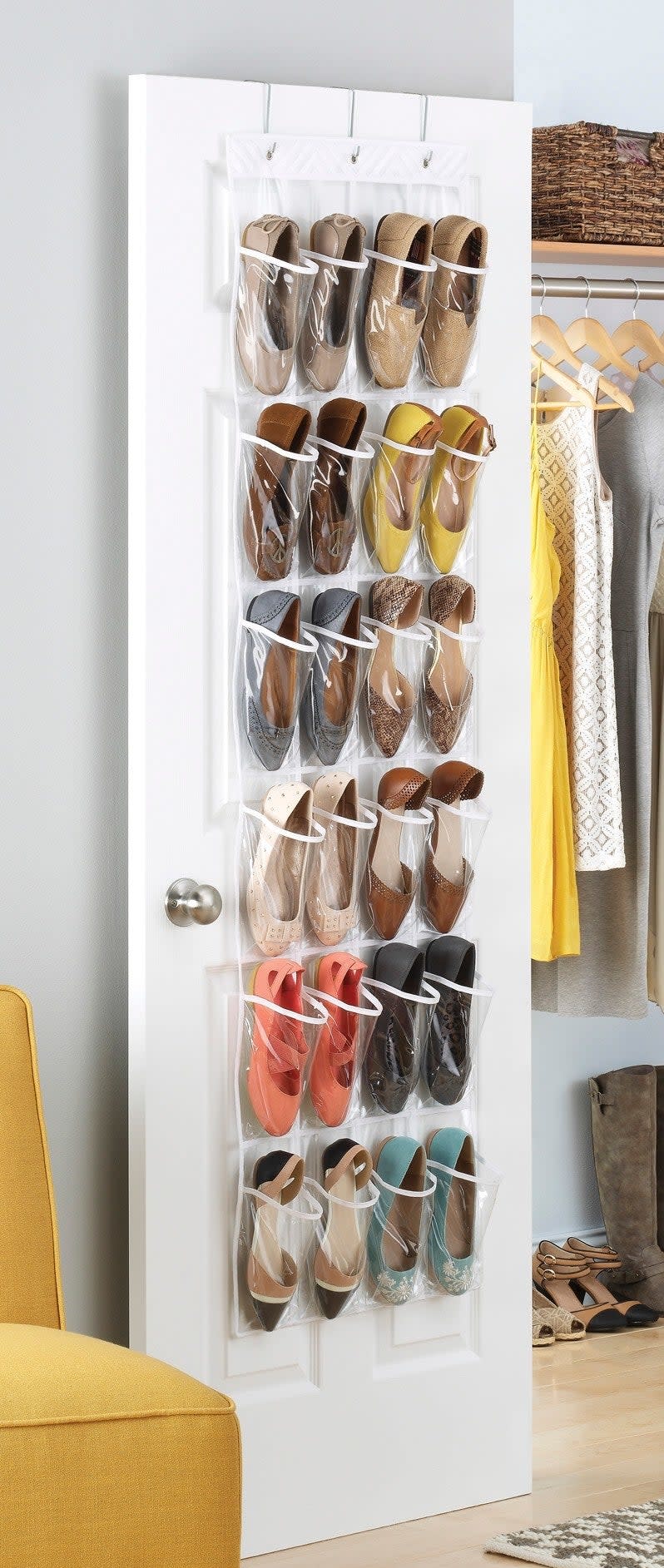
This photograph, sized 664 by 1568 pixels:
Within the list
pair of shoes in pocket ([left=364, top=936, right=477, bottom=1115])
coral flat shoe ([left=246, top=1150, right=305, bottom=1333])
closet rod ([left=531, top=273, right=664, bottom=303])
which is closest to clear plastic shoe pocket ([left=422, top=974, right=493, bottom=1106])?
pair of shoes in pocket ([left=364, top=936, right=477, bottom=1115])

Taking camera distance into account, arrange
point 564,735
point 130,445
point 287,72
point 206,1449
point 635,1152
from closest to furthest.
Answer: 1. point 206,1449
2. point 130,445
3. point 287,72
4. point 564,735
5. point 635,1152

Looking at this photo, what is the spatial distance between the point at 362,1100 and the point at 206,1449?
2.83ft

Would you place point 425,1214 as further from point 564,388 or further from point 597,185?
point 597,185

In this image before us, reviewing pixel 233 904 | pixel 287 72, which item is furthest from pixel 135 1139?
pixel 287 72

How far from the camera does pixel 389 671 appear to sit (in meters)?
2.11

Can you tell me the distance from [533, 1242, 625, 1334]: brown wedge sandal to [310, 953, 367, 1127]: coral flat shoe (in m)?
1.24

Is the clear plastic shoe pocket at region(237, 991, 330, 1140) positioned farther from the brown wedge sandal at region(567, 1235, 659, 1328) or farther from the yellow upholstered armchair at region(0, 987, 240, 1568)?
the brown wedge sandal at region(567, 1235, 659, 1328)

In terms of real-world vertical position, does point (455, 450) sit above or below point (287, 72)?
below

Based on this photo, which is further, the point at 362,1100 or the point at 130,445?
the point at 362,1100

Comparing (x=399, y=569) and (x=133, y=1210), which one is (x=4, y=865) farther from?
(x=399, y=569)

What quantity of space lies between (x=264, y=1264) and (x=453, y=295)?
1278mm

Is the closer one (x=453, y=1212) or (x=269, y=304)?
(x=269, y=304)

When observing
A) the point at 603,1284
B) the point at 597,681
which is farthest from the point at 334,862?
the point at 603,1284

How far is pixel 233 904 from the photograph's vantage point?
205 cm
